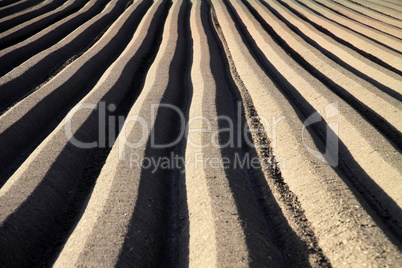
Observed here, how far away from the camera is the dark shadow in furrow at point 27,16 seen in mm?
7990

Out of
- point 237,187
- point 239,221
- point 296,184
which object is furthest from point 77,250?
point 296,184

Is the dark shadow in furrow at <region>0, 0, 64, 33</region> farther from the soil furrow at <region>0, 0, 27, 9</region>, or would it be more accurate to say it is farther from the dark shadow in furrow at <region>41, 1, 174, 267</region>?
the dark shadow in furrow at <region>41, 1, 174, 267</region>

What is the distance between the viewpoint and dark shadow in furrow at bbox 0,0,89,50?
22.9 feet

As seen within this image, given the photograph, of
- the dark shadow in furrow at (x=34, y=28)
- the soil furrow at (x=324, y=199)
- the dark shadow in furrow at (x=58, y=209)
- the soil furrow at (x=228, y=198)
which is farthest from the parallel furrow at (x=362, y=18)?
the dark shadow in furrow at (x=34, y=28)

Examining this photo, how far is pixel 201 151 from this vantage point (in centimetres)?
341

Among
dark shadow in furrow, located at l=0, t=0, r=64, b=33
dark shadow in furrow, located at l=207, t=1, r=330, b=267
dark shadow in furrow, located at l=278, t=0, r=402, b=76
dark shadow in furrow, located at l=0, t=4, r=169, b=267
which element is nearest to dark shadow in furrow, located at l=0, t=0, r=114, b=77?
dark shadow in furrow, located at l=0, t=0, r=64, b=33

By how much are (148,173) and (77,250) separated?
1078mm

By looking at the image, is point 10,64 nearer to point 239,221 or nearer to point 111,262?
point 111,262

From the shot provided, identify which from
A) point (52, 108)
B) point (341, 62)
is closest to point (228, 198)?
point (52, 108)

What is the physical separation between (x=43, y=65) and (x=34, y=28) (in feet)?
9.57

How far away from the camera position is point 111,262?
2.15 m

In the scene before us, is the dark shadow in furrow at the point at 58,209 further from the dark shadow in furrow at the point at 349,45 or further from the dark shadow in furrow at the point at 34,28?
the dark shadow in furrow at the point at 349,45

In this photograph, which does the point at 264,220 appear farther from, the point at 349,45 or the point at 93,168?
the point at 349,45

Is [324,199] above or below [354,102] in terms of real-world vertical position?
below
